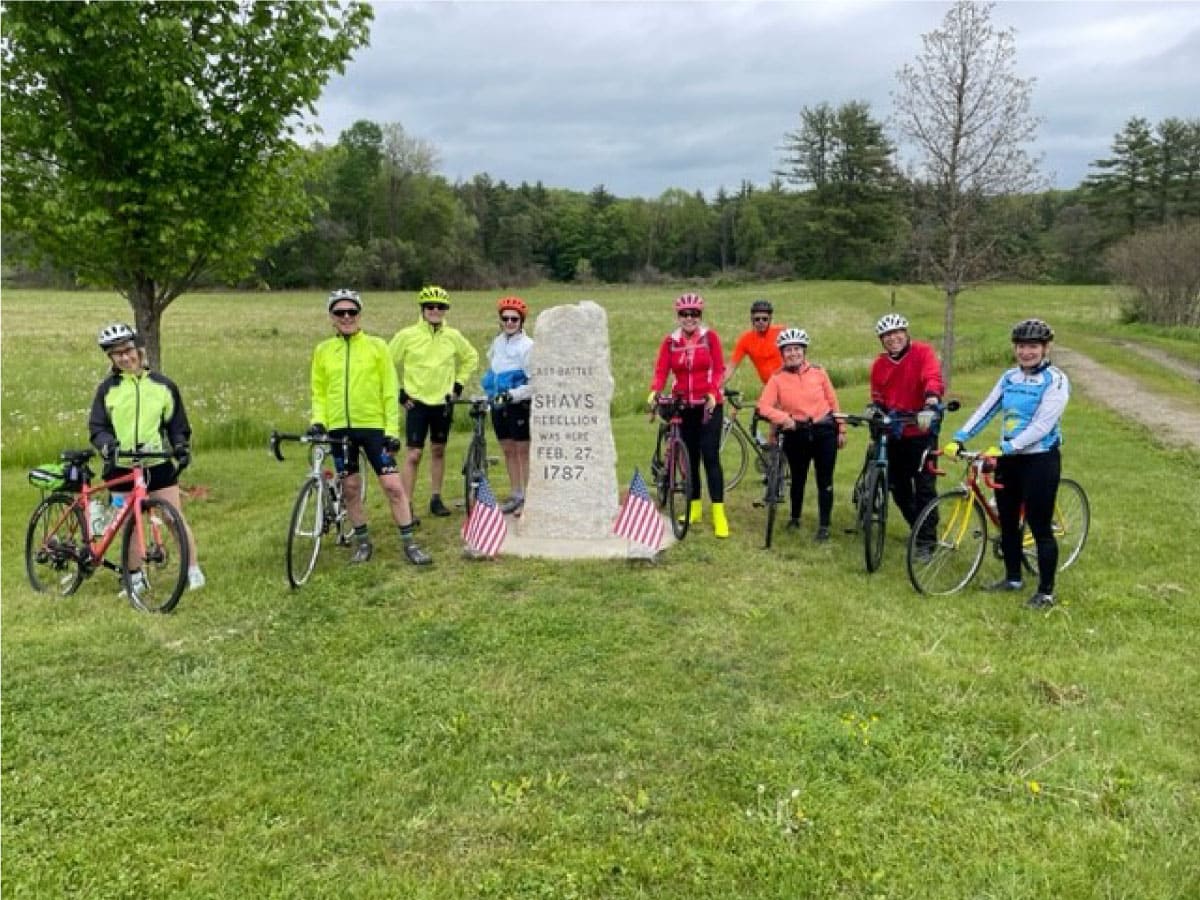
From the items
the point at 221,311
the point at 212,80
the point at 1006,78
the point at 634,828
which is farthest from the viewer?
the point at 221,311

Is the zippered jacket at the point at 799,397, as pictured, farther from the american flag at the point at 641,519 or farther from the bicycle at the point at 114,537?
the bicycle at the point at 114,537

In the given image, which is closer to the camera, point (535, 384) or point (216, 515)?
point (535, 384)

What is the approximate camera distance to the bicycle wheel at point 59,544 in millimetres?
6965

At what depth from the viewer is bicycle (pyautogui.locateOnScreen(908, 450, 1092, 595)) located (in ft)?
22.6

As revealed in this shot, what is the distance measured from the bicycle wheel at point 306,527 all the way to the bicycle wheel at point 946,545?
4702 millimetres

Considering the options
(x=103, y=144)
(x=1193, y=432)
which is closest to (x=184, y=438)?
(x=103, y=144)

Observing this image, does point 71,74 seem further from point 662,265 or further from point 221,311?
point 662,265

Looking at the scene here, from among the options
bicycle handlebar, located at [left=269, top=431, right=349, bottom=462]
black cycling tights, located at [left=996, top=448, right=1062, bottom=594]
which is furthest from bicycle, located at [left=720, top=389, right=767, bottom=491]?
bicycle handlebar, located at [left=269, top=431, right=349, bottom=462]

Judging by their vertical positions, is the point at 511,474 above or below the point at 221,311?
below

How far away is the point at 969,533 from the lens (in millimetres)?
7199

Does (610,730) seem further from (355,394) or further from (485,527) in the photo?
(355,394)

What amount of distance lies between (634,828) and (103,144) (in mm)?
9285

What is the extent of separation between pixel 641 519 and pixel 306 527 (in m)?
2.82

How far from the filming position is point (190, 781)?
13.8ft
